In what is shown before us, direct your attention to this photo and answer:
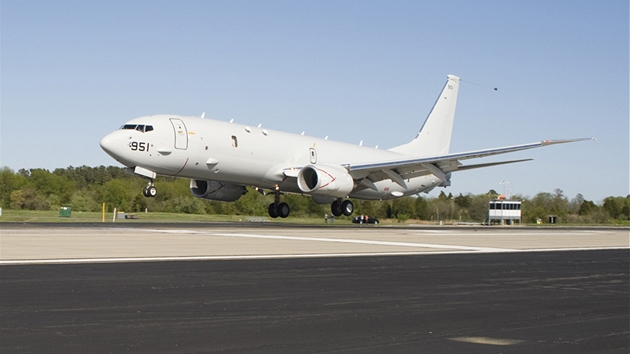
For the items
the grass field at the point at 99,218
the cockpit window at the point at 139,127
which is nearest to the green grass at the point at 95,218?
the grass field at the point at 99,218

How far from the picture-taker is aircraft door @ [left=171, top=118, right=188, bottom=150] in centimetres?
3775

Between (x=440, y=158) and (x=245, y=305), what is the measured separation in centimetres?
3450

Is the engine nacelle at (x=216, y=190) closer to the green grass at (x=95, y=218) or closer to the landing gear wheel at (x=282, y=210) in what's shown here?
the landing gear wheel at (x=282, y=210)

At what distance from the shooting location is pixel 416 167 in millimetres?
45844

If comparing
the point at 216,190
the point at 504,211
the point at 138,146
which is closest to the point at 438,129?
the point at 216,190

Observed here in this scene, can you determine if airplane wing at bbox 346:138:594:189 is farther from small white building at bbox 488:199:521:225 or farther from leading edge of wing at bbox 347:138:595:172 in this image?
small white building at bbox 488:199:521:225

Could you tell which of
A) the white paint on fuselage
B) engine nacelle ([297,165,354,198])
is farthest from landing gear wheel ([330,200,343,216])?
engine nacelle ([297,165,354,198])

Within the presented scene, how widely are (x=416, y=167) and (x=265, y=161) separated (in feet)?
30.9

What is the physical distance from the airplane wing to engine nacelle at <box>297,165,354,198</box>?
1.50 meters

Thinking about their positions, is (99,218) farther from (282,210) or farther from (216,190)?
(282,210)

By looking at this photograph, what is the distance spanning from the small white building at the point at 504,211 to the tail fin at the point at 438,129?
28.3 m

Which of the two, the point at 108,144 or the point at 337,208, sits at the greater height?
the point at 108,144

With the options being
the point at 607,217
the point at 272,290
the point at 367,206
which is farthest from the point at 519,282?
the point at 607,217

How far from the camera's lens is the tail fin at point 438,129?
55500mm
